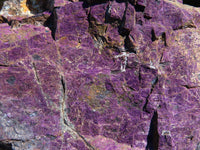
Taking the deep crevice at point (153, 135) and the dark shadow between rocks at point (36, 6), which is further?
the dark shadow between rocks at point (36, 6)

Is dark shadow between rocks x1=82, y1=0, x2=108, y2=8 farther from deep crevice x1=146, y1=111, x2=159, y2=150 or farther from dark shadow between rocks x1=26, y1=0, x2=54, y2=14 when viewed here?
deep crevice x1=146, y1=111, x2=159, y2=150

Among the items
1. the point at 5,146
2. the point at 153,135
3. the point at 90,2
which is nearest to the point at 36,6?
the point at 90,2

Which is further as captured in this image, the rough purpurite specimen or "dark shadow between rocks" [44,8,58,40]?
"dark shadow between rocks" [44,8,58,40]

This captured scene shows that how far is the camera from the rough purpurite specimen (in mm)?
1860

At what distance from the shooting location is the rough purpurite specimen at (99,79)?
1860 millimetres

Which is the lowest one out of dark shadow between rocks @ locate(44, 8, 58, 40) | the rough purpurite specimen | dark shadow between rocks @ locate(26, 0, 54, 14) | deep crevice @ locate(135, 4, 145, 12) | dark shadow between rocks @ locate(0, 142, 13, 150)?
dark shadow between rocks @ locate(0, 142, 13, 150)

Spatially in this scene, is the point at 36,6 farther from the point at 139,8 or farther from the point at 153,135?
the point at 153,135

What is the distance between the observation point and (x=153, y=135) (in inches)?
81.0

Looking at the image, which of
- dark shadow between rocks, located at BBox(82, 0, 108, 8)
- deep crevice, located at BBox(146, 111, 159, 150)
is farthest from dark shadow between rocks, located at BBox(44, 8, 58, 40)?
deep crevice, located at BBox(146, 111, 159, 150)

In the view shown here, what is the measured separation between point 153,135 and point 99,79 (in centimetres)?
73

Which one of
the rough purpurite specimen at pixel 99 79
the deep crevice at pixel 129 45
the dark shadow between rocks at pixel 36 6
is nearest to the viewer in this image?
the rough purpurite specimen at pixel 99 79

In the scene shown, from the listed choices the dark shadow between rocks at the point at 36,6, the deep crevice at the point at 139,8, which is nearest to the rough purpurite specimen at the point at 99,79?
the deep crevice at the point at 139,8

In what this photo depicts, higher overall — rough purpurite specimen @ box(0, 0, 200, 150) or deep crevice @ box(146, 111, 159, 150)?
rough purpurite specimen @ box(0, 0, 200, 150)

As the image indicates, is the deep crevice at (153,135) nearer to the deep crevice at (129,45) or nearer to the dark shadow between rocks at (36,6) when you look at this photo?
the deep crevice at (129,45)
